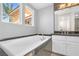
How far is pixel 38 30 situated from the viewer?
1537mm

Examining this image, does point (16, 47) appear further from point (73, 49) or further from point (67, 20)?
point (67, 20)

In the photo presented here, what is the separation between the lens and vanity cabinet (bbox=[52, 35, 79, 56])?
1.60 m

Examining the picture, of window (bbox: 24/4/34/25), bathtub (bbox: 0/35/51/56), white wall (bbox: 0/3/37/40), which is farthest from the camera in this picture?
window (bbox: 24/4/34/25)

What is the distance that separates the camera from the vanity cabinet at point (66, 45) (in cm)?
160

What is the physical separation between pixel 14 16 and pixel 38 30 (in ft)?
1.45

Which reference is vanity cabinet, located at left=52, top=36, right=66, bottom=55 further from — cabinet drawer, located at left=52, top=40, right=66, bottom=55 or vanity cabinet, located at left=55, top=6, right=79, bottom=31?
vanity cabinet, located at left=55, top=6, right=79, bottom=31

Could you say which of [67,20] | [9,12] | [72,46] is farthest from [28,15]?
[72,46]

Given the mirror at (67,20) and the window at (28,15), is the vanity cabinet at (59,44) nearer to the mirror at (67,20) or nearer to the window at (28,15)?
the mirror at (67,20)

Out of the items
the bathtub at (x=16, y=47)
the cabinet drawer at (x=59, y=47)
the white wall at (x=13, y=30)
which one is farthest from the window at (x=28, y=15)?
the cabinet drawer at (x=59, y=47)

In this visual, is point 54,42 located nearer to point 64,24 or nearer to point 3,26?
point 64,24

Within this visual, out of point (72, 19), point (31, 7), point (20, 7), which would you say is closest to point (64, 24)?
point (72, 19)

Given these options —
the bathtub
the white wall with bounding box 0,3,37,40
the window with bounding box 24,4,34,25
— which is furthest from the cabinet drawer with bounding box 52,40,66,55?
the bathtub

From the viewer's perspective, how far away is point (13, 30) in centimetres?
124

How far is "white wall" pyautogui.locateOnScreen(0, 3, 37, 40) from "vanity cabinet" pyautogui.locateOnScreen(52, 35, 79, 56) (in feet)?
1.74
